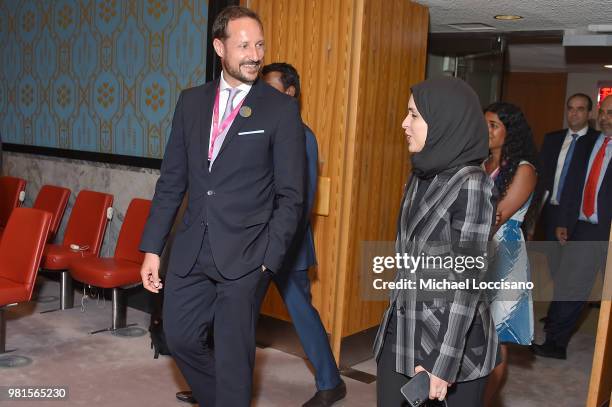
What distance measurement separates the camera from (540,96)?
11477 millimetres

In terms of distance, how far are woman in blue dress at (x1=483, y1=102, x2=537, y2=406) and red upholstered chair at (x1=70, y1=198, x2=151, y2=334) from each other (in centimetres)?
242

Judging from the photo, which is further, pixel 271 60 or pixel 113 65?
pixel 113 65

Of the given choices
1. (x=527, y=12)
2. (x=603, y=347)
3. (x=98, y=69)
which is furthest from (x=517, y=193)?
(x=98, y=69)

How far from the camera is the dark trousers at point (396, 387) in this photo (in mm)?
2041

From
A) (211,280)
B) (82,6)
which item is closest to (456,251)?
(211,280)

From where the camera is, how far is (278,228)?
2.64 meters

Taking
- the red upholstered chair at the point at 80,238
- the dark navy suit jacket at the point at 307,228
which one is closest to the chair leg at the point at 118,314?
the red upholstered chair at the point at 80,238

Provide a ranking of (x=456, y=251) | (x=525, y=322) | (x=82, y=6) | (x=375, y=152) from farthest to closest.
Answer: (x=82, y=6) → (x=375, y=152) → (x=525, y=322) → (x=456, y=251)

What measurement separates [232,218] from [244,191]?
0.38ft

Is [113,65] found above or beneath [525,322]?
above

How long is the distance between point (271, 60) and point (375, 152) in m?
0.86

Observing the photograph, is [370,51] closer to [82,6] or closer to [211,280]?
[211,280]

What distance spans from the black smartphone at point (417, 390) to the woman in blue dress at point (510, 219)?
122cm

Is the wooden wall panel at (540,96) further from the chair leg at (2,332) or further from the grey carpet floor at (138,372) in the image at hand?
the chair leg at (2,332)
